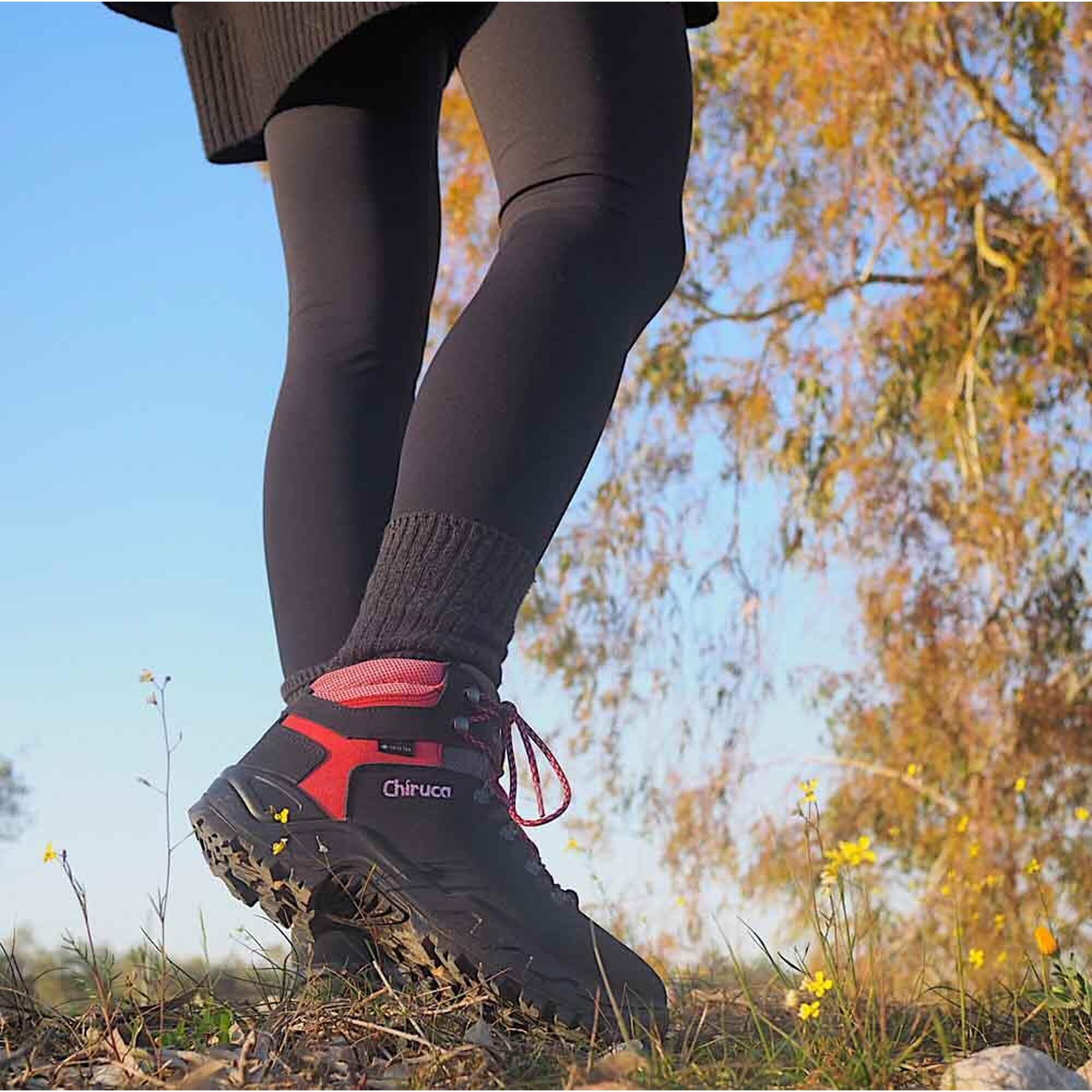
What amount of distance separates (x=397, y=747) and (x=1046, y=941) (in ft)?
1.54

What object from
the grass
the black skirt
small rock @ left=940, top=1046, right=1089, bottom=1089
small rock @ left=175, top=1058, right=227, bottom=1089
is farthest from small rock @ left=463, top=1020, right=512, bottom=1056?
the black skirt

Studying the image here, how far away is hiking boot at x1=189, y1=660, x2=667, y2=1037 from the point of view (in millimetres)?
900

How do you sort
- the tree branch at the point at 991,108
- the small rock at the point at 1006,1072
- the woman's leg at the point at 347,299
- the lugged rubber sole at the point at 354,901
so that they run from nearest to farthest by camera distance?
the small rock at the point at 1006,1072 → the lugged rubber sole at the point at 354,901 → the woman's leg at the point at 347,299 → the tree branch at the point at 991,108

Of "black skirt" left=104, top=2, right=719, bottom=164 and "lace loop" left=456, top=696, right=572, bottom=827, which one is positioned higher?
"black skirt" left=104, top=2, right=719, bottom=164

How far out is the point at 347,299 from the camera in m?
1.18

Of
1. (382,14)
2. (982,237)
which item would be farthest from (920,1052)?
(982,237)

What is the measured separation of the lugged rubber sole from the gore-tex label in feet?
0.19

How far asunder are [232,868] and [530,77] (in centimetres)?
61

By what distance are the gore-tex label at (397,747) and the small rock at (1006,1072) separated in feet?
1.29

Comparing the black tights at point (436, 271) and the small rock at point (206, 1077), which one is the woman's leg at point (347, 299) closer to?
the black tights at point (436, 271)

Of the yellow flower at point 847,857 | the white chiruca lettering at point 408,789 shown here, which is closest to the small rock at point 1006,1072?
the yellow flower at point 847,857

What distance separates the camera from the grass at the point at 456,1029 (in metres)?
0.81

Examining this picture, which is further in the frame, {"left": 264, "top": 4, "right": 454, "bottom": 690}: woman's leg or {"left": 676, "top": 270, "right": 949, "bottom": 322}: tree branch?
{"left": 676, "top": 270, "right": 949, "bottom": 322}: tree branch

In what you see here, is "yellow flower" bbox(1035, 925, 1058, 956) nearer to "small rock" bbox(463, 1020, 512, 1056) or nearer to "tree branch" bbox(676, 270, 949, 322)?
"small rock" bbox(463, 1020, 512, 1056)
